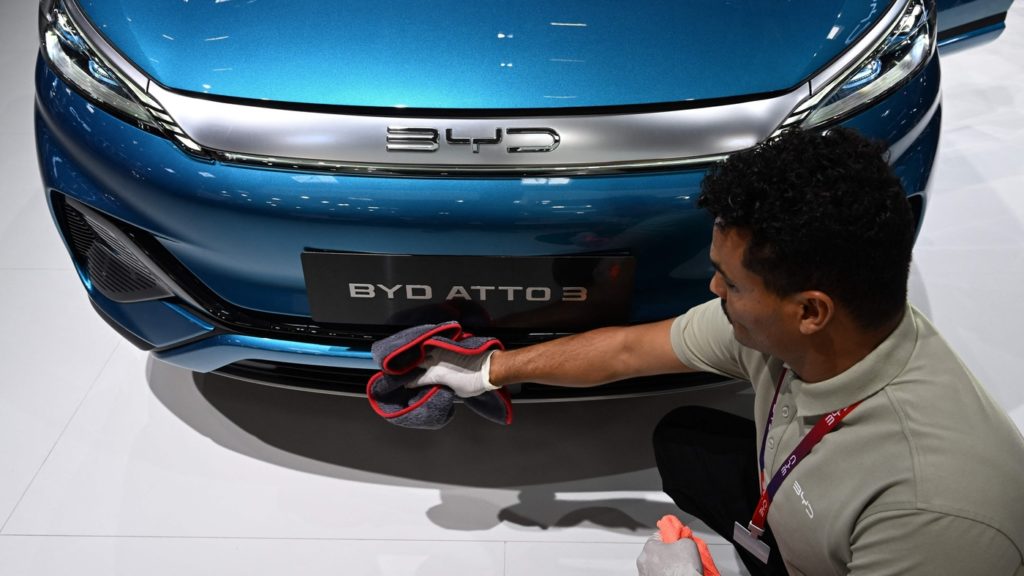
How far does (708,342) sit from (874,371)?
353 millimetres

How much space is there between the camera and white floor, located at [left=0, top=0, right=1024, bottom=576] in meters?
1.63

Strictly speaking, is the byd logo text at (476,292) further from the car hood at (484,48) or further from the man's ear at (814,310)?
the man's ear at (814,310)

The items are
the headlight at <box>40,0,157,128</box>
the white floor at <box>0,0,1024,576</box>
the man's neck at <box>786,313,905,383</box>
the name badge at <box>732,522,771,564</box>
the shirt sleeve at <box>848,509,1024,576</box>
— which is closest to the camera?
the shirt sleeve at <box>848,509,1024,576</box>

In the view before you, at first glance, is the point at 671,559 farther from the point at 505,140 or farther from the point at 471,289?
the point at 505,140

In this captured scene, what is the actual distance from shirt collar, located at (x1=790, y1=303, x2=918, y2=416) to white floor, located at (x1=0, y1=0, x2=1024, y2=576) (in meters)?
0.64

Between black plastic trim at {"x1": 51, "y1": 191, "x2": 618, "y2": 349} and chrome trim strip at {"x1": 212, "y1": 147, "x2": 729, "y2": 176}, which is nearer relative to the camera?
chrome trim strip at {"x1": 212, "y1": 147, "x2": 729, "y2": 176}

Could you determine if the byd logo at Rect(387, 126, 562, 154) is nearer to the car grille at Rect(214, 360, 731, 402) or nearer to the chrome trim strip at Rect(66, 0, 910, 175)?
the chrome trim strip at Rect(66, 0, 910, 175)

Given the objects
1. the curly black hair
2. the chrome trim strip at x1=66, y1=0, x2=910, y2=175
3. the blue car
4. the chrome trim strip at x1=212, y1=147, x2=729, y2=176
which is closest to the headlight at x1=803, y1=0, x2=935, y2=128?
the blue car

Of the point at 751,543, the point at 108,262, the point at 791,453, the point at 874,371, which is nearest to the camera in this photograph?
the point at 874,371

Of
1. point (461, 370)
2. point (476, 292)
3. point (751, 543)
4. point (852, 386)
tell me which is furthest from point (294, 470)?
point (852, 386)

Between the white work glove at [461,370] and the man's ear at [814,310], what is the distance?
59cm

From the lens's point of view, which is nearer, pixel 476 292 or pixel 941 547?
pixel 941 547

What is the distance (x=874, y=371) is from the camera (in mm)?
1069

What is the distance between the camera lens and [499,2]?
1.51 meters
